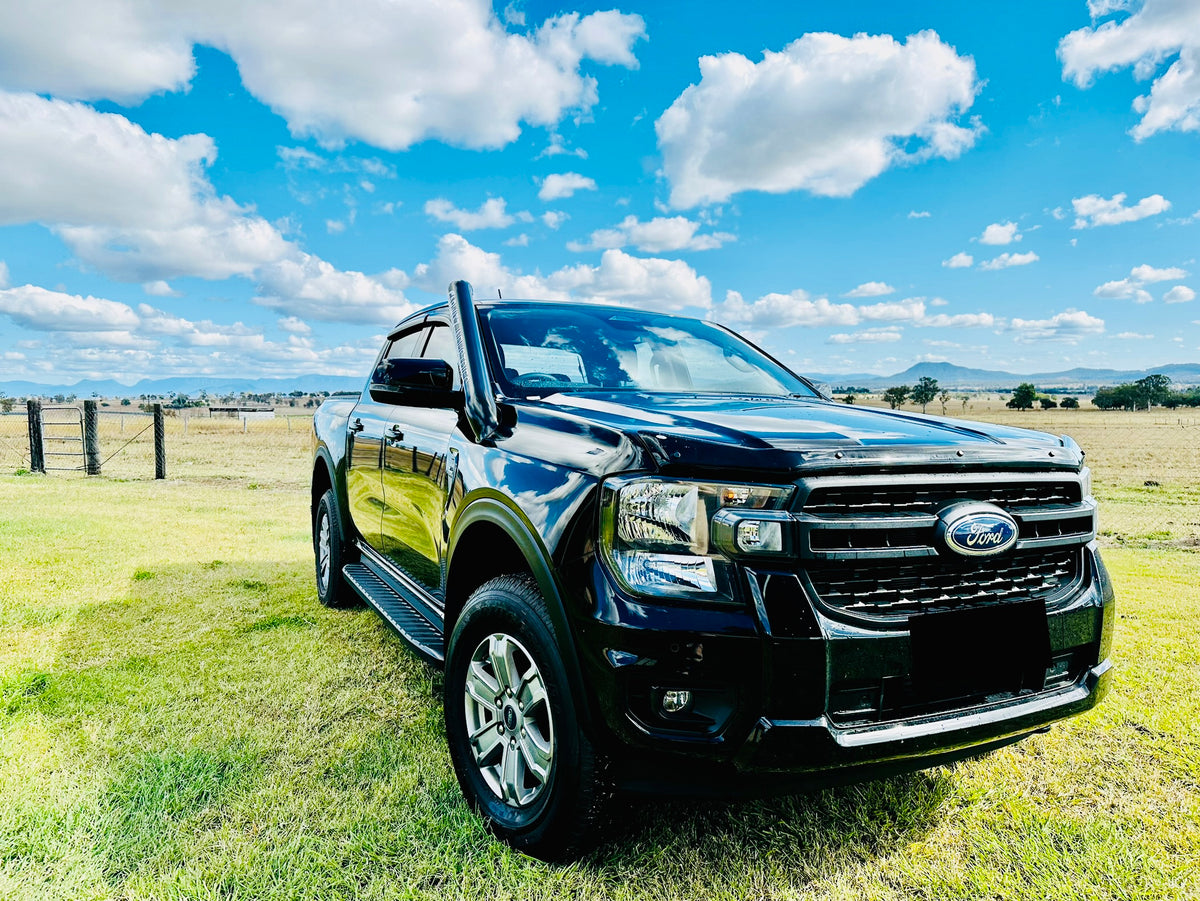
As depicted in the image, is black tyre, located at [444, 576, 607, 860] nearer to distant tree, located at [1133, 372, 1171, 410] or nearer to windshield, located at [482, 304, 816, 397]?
windshield, located at [482, 304, 816, 397]

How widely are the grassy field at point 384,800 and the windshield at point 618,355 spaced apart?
1605mm

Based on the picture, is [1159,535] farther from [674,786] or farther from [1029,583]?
[674,786]

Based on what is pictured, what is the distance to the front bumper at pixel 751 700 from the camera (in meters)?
1.75

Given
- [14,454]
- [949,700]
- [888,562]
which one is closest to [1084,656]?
[949,700]

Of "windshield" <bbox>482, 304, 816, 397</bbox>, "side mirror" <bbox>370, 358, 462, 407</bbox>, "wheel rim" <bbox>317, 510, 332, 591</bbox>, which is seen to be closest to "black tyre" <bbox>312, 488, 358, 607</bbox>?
"wheel rim" <bbox>317, 510, 332, 591</bbox>

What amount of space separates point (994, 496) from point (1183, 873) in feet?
4.31

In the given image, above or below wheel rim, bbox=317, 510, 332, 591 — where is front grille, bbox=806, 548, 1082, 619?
above

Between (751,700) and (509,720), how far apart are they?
874 mm

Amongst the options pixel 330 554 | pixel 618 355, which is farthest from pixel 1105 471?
pixel 330 554

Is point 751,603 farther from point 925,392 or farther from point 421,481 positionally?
point 925,392

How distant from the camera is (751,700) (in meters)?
1.76

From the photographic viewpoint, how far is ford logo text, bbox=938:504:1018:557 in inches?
74.9

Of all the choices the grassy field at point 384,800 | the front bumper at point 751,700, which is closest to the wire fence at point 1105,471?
the grassy field at point 384,800

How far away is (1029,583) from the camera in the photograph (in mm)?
2115
